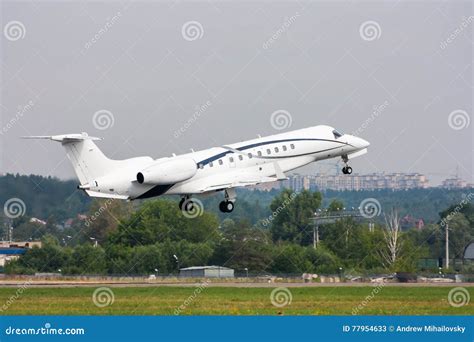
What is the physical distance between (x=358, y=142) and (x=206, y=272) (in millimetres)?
16980

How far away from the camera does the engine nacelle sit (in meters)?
58.7

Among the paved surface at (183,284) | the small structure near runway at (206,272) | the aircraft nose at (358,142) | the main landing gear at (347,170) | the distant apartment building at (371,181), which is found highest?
the distant apartment building at (371,181)

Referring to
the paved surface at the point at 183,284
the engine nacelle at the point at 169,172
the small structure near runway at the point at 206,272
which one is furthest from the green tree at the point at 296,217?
the engine nacelle at the point at 169,172

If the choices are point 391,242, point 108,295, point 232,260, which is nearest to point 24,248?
point 232,260

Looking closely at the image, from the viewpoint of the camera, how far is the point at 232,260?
87125mm

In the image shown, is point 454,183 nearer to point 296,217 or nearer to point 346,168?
point 296,217

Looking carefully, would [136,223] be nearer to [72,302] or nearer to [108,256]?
[108,256]

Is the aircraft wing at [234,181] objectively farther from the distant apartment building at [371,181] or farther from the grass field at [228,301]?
the distant apartment building at [371,181]

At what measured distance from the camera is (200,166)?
6097cm

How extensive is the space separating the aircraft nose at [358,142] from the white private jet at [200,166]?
4.73 ft

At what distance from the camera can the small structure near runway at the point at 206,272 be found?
→ 8131cm

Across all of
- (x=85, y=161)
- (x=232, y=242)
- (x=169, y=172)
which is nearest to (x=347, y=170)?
(x=169, y=172)

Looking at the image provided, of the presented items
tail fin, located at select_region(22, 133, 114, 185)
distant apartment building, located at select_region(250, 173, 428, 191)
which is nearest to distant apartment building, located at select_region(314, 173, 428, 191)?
distant apartment building, located at select_region(250, 173, 428, 191)

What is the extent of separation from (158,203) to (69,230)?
8033 millimetres
